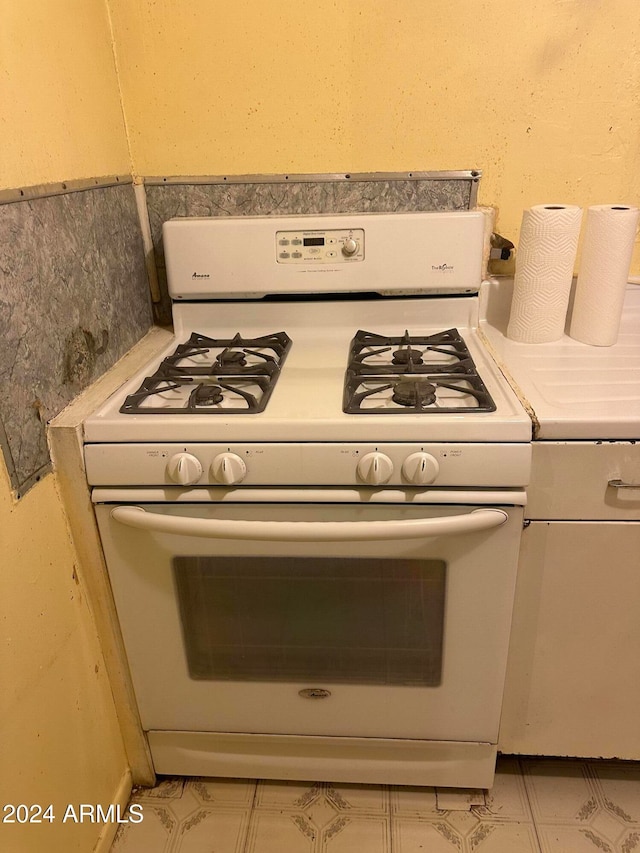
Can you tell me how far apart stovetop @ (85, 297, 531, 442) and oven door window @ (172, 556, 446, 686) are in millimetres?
233

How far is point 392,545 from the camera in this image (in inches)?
38.4

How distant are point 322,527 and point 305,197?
771 millimetres

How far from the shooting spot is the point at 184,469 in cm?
92

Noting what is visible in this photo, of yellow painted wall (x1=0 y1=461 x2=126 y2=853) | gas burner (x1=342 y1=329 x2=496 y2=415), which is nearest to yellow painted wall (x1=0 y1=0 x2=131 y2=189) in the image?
yellow painted wall (x1=0 y1=461 x2=126 y2=853)

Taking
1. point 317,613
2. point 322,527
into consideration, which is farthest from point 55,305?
point 317,613

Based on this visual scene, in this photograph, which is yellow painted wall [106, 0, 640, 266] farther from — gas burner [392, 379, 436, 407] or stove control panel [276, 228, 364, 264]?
gas burner [392, 379, 436, 407]

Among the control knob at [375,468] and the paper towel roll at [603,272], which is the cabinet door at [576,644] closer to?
the control knob at [375,468]

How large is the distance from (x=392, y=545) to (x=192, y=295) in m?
0.71

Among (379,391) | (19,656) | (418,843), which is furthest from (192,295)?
(418,843)

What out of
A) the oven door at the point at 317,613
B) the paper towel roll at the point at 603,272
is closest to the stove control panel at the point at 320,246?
the paper towel roll at the point at 603,272

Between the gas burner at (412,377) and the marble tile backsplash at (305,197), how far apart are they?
0.97 feet

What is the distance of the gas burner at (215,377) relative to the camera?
997 millimetres

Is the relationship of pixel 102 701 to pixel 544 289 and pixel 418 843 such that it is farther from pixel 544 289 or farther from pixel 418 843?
pixel 544 289

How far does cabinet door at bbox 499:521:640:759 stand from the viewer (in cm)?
100
